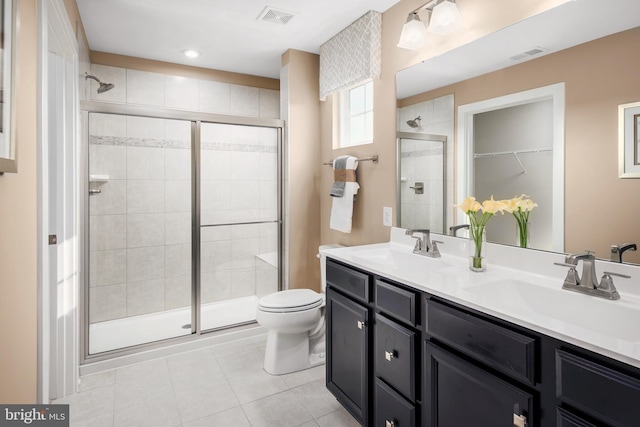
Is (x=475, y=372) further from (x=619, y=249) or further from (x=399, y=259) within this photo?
(x=399, y=259)

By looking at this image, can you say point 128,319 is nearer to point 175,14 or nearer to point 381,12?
point 175,14

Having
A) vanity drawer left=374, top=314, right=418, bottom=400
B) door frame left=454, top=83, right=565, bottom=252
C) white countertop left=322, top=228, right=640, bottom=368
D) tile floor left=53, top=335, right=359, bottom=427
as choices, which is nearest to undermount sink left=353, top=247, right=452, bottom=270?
white countertop left=322, top=228, right=640, bottom=368

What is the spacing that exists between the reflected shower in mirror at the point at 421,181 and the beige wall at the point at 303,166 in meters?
1.09

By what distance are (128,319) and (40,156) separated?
2042 mm

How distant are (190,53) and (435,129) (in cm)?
233

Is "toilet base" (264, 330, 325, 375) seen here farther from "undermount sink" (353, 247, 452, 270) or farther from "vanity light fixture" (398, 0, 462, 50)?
"vanity light fixture" (398, 0, 462, 50)

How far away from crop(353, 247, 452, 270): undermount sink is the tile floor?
888mm

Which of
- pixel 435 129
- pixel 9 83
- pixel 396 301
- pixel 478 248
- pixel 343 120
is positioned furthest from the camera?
pixel 343 120

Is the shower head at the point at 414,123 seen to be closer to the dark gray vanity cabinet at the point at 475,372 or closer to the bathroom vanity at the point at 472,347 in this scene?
the bathroom vanity at the point at 472,347

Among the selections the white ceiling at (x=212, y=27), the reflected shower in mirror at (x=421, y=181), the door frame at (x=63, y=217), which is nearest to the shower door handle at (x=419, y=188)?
the reflected shower in mirror at (x=421, y=181)

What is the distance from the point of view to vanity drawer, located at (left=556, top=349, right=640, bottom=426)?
31.6 inches

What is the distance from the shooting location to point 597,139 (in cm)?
136

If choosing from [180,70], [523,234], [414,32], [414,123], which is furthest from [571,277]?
[180,70]

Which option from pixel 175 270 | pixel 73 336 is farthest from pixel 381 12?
pixel 73 336
